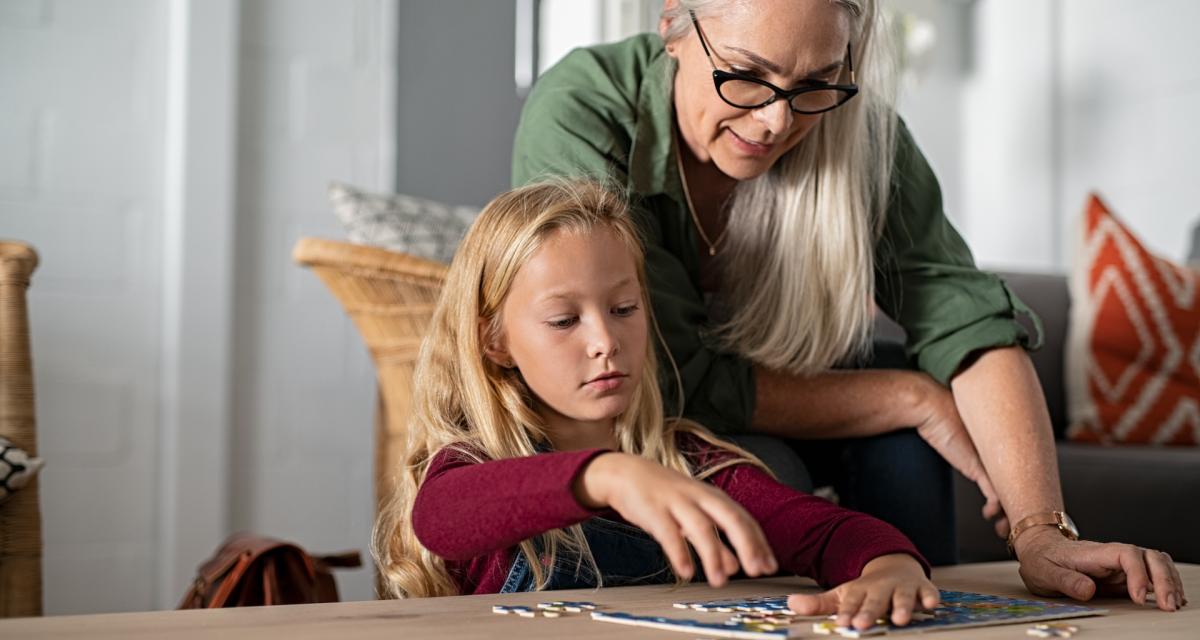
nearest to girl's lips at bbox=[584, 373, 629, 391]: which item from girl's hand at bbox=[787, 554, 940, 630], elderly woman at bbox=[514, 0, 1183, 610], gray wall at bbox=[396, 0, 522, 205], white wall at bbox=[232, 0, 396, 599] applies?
elderly woman at bbox=[514, 0, 1183, 610]

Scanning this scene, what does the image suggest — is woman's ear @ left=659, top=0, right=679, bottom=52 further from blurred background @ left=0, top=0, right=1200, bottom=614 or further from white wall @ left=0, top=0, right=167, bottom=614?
white wall @ left=0, top=0, right=167, bottom=614

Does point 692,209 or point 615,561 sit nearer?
point 615,561

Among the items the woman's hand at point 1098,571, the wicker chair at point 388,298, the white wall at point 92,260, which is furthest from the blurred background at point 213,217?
the woman's hand at point 1098,571

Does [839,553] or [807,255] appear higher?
[807,255]

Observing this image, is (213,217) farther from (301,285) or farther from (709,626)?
(709,626)

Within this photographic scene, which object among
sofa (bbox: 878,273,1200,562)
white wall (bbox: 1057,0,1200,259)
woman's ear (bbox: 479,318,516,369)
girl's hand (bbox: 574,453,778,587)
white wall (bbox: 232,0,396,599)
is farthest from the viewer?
white wall (bbox: 1057,0,1200,259)

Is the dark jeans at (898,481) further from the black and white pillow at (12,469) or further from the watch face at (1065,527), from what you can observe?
the black and white pillow at (12,469)

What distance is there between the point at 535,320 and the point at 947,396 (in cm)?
57

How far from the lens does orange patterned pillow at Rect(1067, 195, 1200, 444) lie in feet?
7.64

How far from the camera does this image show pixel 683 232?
156 cm

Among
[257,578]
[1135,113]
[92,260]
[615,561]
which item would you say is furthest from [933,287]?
[1135,113]

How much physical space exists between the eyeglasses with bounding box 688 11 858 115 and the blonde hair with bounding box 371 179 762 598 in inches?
7.1

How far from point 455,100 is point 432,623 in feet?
7.76

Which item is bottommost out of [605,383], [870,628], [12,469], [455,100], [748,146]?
[12,469]
